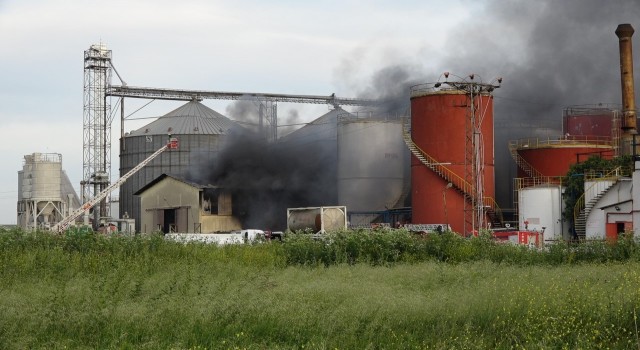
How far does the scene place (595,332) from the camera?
17469mm

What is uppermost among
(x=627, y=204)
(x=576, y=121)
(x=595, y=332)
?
(x=576, y=121)

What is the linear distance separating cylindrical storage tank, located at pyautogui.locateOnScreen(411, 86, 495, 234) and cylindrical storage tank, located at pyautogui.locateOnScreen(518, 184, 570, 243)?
356 centimetres

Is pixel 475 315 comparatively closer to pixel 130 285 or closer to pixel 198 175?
pixel 130 285

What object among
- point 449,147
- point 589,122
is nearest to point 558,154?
point 589,122

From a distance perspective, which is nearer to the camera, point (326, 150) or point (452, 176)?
point (452, 176)

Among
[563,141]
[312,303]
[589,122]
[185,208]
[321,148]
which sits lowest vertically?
[312,303]

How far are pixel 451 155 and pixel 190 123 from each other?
34.5 meters

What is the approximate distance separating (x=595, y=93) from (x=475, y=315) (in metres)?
54.1

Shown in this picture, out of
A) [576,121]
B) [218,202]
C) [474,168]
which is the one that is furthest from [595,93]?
[218,202]

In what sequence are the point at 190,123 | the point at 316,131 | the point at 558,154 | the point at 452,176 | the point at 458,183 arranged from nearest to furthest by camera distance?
1. the point at 458,183
2. the point at 452,176
3. the point at 558,154
4. the point at 316,131
5. the point at 190,123

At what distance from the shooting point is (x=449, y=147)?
58.9m

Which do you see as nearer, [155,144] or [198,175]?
[198,175]

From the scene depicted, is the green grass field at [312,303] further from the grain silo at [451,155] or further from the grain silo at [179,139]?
the grain silo at [179,139]

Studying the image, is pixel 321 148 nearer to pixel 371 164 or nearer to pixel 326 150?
pixel 326 150
